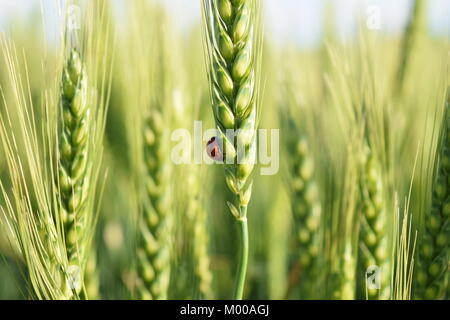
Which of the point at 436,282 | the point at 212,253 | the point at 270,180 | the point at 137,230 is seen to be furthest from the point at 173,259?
the point at 270,180

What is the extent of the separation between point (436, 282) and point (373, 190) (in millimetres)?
191

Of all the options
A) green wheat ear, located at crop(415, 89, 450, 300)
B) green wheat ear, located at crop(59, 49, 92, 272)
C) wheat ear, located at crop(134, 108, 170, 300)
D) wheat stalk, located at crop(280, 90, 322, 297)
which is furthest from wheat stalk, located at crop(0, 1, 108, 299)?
green wheat ear, located at crop(415, 89, 450, 300)

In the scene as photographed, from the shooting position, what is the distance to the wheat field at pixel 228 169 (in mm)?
743

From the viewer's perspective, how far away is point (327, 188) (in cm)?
111

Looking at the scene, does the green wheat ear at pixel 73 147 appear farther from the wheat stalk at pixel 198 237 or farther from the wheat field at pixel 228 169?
the wheat stalk at pixel 198 237

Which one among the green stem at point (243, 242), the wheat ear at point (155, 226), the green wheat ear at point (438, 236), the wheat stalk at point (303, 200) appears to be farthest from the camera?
the wheat stalk at point (303, 200)

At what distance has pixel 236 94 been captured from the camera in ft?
2.36

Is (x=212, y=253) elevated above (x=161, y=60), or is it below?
below

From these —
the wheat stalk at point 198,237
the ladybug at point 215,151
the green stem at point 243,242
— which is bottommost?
the wheat stalk at point 198,237

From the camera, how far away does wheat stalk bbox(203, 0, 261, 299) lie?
707mm

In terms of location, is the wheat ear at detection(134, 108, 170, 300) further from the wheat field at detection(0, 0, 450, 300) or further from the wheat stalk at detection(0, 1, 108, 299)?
the wheat stalk at detection(0, 1, 108, 299)

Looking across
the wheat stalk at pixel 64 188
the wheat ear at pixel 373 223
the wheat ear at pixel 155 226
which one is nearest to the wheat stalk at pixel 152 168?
the wheat ear at pixel 155 226

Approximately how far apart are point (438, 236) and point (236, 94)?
1.43ft
